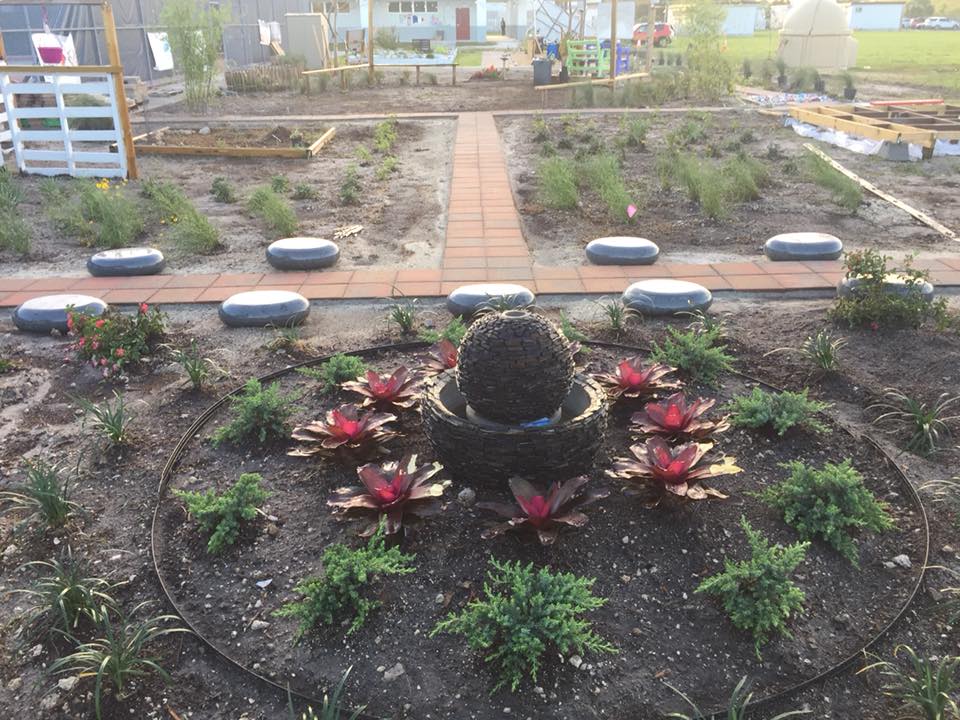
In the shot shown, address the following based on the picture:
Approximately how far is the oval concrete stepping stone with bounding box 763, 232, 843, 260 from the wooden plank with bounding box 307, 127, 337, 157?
23.8 ft

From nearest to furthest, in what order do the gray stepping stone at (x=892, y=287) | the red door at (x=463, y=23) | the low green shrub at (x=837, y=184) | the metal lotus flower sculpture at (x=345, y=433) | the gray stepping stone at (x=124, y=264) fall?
the metal lotus flower sculpture at (x=345, y=433), the gray stepping stone at (x=892, y=287), the gray stepping stone at (x=124, y=264), the low green shrub at (x=837, y=184), the red door at (x=463, y=23)

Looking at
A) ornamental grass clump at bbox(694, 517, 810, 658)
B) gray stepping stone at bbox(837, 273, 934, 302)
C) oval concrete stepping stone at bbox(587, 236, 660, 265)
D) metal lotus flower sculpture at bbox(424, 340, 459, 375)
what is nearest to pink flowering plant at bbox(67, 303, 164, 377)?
metal lotus flower sculpture at bbox(424, 340, 459, 375)

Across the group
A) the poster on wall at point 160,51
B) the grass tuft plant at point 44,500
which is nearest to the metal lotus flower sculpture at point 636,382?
the grass tuft plant at point 44,500

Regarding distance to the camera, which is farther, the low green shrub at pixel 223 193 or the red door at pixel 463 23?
the red door at pixel 463 23

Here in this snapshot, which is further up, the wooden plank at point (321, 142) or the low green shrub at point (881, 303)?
the wooden plank at point (321, 142)

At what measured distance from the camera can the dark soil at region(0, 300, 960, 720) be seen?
8.06 ft

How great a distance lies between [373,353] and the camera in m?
4.79

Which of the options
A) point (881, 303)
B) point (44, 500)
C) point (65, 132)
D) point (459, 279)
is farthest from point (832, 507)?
point (65, 132)

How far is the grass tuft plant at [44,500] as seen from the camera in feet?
10.5

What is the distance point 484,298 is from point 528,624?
3.06 m

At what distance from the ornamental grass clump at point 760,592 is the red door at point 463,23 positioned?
5193 centimetres

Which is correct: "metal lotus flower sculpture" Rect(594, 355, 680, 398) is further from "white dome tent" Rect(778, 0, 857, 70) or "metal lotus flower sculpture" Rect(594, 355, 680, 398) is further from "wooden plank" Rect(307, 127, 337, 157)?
"white dome tent" Rect(778, 0, 857, 70)

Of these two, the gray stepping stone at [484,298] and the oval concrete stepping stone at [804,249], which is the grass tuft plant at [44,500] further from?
the oval concrete stepping stone at [804,249]

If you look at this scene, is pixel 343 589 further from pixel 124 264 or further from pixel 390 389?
pixel 124 264
